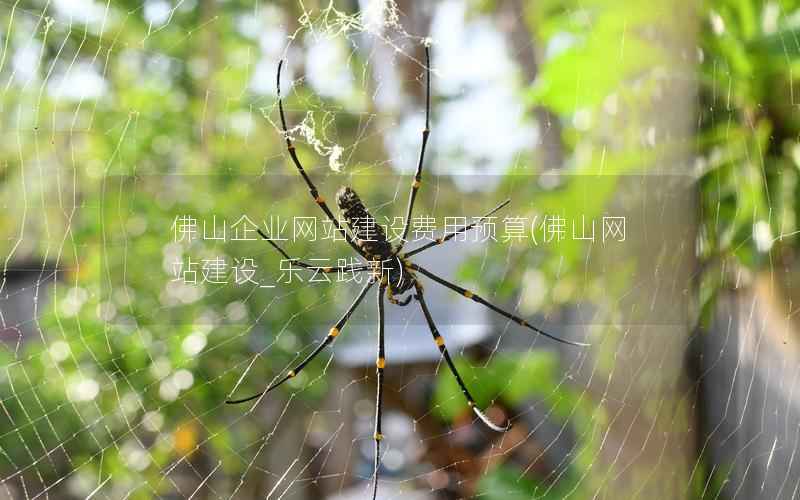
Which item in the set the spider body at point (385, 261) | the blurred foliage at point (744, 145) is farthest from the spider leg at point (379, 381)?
the blurred foliage at point (744, 145)

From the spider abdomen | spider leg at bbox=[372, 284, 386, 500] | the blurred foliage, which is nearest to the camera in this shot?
the blurred foliage

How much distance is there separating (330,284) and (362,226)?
58cm

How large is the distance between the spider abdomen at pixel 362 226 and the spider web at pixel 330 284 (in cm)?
26

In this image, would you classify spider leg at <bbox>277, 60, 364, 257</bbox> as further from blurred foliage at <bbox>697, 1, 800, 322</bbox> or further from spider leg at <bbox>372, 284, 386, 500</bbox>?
blurred foliage at <bbox>697, 1, 800, 322</bbox>

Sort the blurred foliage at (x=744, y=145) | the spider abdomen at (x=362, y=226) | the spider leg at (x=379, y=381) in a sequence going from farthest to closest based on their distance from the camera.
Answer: the spider leg at (x=379, y=381), the spider abdomen at (x=362, y=226), the blurred foliage at (x=744, y=145)

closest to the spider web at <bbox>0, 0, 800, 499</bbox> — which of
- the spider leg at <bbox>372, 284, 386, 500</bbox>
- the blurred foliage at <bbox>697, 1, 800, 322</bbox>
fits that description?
the blurred foliage at <bbox>697, 1, 800, 322</bbox>

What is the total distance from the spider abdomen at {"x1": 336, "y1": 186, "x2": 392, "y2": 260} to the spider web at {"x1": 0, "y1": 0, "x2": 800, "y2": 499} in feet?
0.84

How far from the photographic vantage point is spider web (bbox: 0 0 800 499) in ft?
4.50

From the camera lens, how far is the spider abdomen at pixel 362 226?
154 centimetres

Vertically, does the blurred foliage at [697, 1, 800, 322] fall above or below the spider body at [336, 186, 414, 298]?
above

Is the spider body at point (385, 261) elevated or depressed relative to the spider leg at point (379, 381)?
elevated

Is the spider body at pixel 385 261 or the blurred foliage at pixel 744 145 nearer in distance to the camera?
the blurred foliage at pixel 744 145

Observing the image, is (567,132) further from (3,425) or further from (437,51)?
(3,425)

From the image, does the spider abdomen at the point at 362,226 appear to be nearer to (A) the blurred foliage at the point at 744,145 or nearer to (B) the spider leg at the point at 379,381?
(B) the spider leg at the point at 379,381
